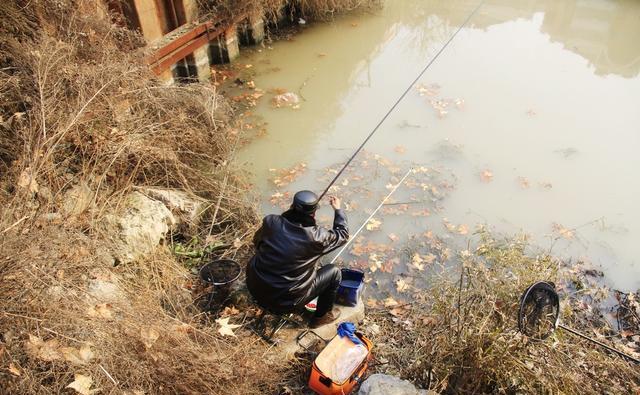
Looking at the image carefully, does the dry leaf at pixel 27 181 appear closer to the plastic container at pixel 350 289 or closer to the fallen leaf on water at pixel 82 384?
the fallen leaf on water at pixel 82 384

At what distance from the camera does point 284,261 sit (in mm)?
4125

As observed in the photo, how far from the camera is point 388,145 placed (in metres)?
8.59

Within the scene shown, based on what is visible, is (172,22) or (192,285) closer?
Answer: (192,285)

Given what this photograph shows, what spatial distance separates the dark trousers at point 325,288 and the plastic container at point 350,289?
351 millimetres

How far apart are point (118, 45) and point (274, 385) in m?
6.40

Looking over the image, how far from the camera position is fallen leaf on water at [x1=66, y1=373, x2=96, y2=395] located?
2875 millimetres

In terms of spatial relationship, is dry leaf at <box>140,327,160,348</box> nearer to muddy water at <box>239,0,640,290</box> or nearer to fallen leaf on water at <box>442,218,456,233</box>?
muddy water at <box>239,0,640,290</box>

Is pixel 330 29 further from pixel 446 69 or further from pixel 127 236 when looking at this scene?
pixel 127 236

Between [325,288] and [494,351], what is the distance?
5.81 feet

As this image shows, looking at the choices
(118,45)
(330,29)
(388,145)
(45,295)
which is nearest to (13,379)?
(45,295)

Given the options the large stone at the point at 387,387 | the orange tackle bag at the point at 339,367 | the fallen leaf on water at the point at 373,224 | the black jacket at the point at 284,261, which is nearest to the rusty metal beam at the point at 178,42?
the fallen leaf on water at the point at 373,224

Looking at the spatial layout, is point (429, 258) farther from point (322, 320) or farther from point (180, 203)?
point (180, 203)

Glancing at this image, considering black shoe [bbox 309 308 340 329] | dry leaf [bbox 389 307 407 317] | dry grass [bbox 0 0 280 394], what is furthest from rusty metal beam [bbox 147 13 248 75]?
dry leaf [bbox 389 307 407 317]

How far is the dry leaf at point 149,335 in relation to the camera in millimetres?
3445
